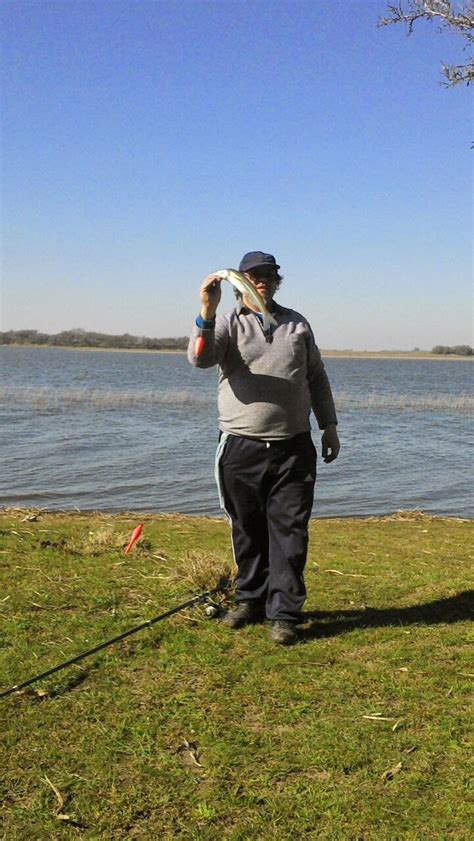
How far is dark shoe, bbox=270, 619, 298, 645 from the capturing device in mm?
4867

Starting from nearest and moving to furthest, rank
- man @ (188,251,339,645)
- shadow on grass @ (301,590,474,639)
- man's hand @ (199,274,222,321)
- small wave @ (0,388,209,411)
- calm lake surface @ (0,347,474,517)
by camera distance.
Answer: man's hand @ (199,274,222,321)
man @ (188,251,339,645)
shadow on grass @ (301,590,474,639)
calm lake surface @ (0,347,474,517)
small wave @ (0,388,209,411)

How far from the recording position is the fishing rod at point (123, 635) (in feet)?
13.4

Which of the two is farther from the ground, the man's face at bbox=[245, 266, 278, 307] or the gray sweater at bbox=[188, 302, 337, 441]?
the man's face at bbox=[245, 266, 278, 307]

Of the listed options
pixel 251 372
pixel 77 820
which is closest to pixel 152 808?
pixel 77 820

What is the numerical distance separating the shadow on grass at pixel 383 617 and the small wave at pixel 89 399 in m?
27.9

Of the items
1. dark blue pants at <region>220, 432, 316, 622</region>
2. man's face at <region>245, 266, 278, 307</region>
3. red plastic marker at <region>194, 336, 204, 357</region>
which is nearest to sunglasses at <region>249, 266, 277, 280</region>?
man's face at <region>245, 266, 278, 307</region>

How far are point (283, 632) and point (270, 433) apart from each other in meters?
1.23

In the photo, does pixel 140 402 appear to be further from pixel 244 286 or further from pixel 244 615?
pixel 244 286

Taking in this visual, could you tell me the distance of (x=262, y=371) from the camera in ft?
16.3

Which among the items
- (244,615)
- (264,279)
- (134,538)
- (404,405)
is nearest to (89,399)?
(404,405)

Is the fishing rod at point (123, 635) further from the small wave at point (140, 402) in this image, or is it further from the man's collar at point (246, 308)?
the small wave at point (140, 402)

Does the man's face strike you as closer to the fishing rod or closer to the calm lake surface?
the fishing rod

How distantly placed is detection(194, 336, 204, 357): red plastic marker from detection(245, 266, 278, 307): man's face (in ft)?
1.74

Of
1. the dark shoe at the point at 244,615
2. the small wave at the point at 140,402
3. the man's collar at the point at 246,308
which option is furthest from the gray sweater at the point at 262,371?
the small wave at the point at 140,402
